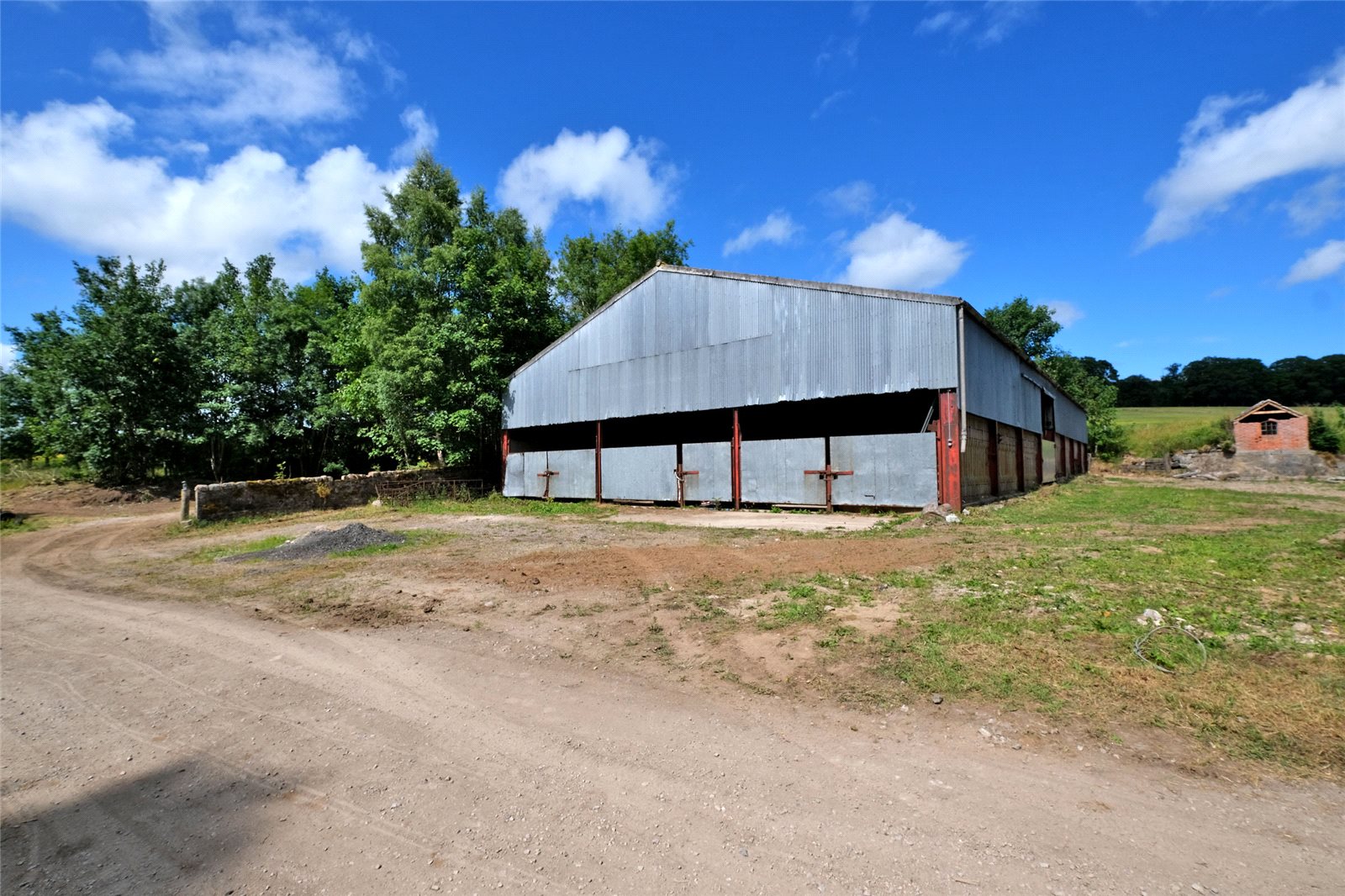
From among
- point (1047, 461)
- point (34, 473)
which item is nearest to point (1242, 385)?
point (1047, 461)

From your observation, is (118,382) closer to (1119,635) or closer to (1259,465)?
(1119,635)

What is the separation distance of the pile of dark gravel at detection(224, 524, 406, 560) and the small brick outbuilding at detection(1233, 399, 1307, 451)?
54.7m

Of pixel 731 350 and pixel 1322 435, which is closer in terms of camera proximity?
pixel 731 350

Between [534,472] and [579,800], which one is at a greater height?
[534,472]

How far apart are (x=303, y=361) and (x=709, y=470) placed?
2473 cm

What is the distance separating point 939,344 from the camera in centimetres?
1570

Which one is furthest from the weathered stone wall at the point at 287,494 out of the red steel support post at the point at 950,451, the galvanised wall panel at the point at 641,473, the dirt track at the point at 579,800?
the red steel support post at the point at 950,451

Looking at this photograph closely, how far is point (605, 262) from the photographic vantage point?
44188 mm

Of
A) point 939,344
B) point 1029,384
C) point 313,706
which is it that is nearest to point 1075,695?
point 313,706

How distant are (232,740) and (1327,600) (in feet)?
30.0

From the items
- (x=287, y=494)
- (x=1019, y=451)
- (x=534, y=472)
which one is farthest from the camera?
(x=534, y=472)

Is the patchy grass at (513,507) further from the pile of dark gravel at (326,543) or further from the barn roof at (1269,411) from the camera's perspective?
the barn roof at (1269,411)

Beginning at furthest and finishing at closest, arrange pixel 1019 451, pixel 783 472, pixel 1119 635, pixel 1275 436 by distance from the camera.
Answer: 1. pixel 1275 436
2. pixel 1019 451
3. pixel 783 472
4. pixel 1119 635

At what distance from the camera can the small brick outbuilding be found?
133ft
